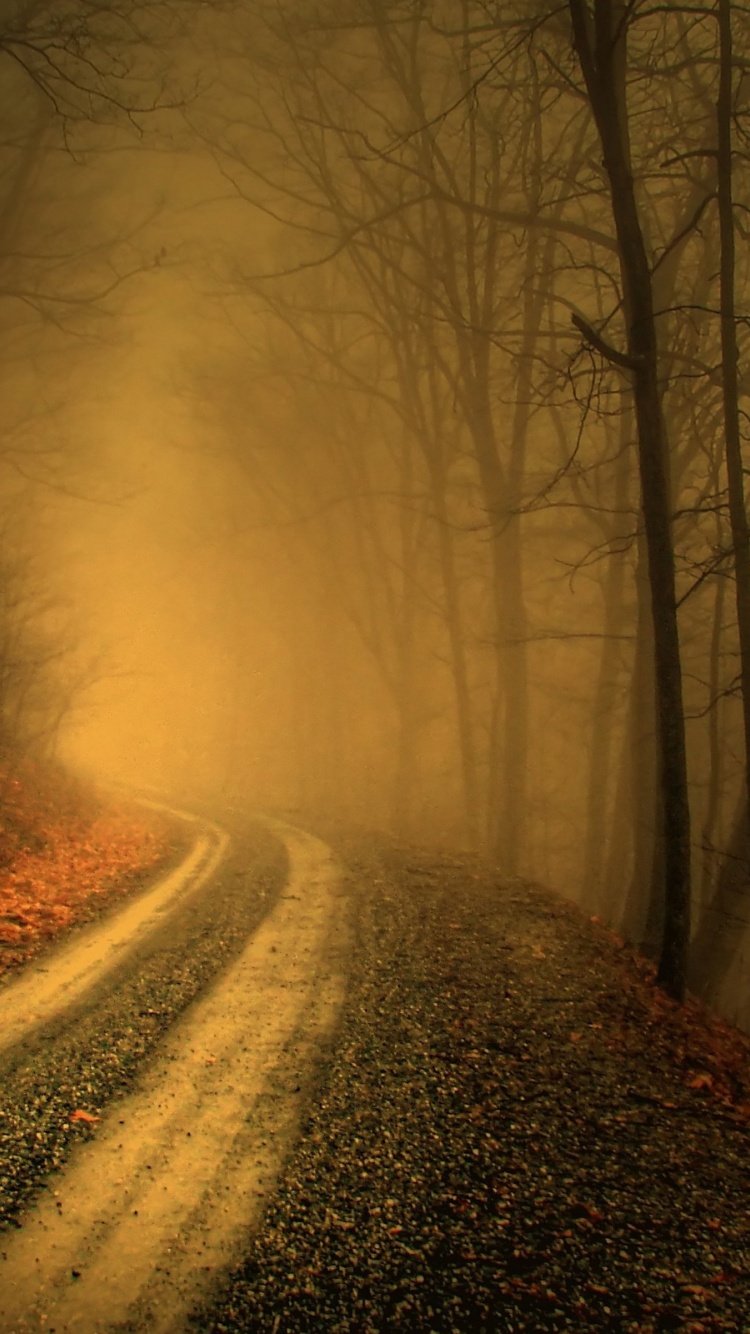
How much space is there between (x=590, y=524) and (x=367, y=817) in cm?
1072

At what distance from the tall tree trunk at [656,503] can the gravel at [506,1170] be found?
102 centimetres

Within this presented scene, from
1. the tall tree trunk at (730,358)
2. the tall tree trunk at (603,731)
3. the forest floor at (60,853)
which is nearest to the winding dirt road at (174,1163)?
the forest floor at (60,853)

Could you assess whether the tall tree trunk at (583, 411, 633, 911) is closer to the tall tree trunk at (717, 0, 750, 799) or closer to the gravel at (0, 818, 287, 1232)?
the tall tree trunk at (717, 0, 750, 799)

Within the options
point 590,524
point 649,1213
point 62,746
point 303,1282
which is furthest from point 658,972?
point 62,746

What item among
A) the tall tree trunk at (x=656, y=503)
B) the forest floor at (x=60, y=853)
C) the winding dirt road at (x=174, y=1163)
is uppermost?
the tall tree trunk at (x=656, y=503)

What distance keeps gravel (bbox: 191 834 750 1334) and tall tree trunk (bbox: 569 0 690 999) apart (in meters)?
1.02

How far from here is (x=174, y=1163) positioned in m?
2.84

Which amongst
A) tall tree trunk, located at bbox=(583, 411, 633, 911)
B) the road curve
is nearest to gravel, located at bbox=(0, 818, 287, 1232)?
the road curve

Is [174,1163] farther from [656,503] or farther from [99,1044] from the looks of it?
[656,503]

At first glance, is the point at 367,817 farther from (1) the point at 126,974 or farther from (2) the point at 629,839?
(1) the point at 126,974

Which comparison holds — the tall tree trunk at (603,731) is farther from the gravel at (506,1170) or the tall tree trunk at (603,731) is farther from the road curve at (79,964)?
the gravel at (506,1170)

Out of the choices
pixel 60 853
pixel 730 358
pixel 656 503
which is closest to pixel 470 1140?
pixel 656 503

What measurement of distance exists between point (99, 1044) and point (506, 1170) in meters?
2.29

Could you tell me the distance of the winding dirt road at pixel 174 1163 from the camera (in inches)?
83.4
